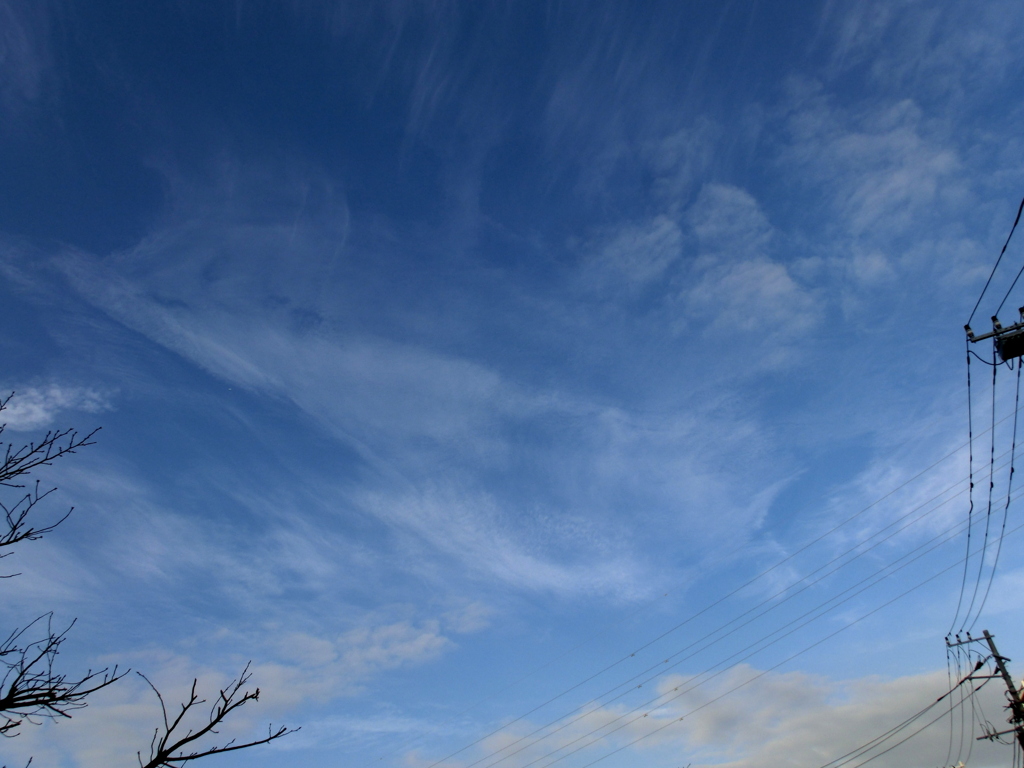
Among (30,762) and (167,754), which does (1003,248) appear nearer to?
(167,754)

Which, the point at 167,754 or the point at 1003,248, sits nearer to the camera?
the point at 167,754

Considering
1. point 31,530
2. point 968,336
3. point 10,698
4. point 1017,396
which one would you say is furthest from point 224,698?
point 1017,396

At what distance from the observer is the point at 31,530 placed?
22.2 feet

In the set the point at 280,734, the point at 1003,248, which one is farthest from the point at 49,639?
the point at 1003,248

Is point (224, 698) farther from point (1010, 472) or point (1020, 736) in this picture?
point (1020, 736)

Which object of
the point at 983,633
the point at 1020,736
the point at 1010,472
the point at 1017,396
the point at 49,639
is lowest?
the point at 1020,736

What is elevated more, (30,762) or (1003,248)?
(1003,248)

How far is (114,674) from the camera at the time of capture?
596 centimetres

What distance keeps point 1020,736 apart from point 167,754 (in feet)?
127

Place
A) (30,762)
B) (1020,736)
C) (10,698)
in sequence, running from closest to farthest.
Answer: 1. (10,698)
2. (30,762)
3. (1020,736)

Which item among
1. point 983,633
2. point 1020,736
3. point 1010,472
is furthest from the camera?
point 983,633

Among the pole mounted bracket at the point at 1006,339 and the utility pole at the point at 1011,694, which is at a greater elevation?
the pole mounted bracket at the point at 1006,339

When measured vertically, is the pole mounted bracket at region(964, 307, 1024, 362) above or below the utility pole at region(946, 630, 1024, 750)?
above

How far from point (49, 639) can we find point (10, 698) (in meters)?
0.71
